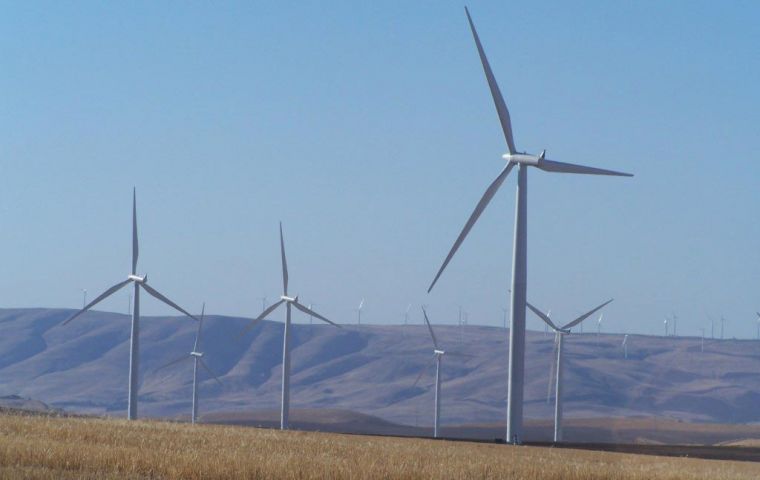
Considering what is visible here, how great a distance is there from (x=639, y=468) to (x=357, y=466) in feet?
31.5

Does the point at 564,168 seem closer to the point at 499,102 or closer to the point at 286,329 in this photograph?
the point at 499,102

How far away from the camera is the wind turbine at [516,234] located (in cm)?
4950

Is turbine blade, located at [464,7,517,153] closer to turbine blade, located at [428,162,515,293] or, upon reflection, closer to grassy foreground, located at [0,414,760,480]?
turbine blade, located at [428,162,515,293]

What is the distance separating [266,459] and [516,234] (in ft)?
75.2

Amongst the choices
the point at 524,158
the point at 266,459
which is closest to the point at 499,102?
the point at 524,158

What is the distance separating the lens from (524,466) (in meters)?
33.6

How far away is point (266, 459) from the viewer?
99.8 feet

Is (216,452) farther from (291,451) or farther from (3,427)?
(3,427)

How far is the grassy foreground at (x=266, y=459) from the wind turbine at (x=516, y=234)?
5274mm

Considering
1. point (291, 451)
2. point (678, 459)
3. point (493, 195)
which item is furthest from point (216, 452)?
point (493, 195)

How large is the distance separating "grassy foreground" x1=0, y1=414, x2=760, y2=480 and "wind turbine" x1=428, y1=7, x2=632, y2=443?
5274mm

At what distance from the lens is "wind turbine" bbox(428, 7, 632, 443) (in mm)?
49500

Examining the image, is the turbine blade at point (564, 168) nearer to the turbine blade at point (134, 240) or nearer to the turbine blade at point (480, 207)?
the turbine blade at point (480, 207)

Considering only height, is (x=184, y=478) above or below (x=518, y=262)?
below
